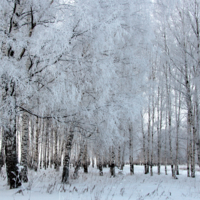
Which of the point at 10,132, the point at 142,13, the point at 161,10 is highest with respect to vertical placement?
the point at 161,10

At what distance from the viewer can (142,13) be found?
9320 millimetres

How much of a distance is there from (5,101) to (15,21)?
2.48 m

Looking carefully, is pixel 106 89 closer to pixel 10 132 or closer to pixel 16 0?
pixel 10 132

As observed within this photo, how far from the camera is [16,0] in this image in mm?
5488

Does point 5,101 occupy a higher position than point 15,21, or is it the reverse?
point 15,21

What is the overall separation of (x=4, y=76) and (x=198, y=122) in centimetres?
1008

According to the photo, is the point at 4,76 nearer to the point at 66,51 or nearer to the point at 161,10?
the point at 66,51

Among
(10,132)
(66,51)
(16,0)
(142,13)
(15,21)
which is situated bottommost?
(10,132)

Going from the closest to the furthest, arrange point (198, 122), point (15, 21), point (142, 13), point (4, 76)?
point (4, 76)
point (15, 21)
point (142, 13)
point (198, 122)

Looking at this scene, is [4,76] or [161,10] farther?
[161,10]

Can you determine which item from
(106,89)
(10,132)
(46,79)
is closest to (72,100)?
(46,79)

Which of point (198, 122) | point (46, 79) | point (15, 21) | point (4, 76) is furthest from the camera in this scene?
point (198, 122)

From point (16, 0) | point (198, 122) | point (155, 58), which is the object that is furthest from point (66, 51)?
point (155, 58)

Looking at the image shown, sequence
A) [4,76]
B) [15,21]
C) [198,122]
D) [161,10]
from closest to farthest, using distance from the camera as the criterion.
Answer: [4,76] → [15,21] → [198,122] → [161,10]
